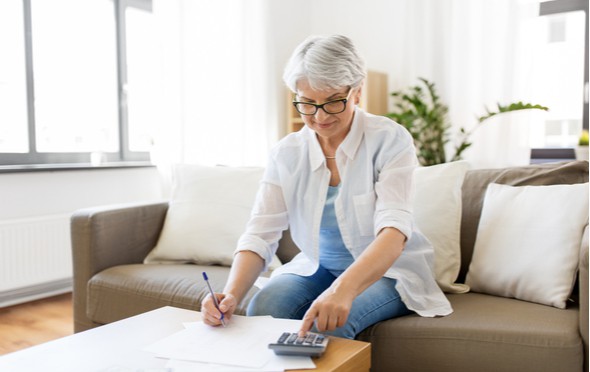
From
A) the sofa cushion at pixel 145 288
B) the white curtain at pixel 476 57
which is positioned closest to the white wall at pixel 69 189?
the sofa cushion at pixel 145 288

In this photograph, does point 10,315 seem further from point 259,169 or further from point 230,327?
point 230,327

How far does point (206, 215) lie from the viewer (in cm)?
217

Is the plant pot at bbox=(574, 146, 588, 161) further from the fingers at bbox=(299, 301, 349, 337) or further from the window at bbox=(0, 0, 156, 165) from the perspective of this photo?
the window at bbox=(0, 0, 156, 165)

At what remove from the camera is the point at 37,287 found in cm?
300

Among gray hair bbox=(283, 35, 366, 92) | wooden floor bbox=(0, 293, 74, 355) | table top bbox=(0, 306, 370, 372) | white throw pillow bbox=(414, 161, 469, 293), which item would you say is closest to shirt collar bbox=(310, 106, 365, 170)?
gray hair bbox=(283, 35, 366, 92)

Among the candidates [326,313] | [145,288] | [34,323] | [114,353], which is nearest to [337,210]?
[326,313]

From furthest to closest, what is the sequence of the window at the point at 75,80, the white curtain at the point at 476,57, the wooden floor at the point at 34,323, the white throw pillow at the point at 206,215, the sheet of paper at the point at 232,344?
the white curtain at the point at 476,57, the window at the point at 75,80, the wooden floor at the point at 34,323, the white throw pillow at the point at 206,215, the sheet of paper at the point at 232,344

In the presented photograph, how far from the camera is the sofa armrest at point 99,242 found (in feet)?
6.53

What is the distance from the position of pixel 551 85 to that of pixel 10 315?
3270mm

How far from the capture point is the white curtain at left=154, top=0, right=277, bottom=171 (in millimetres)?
3379

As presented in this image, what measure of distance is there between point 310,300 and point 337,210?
0.76ft

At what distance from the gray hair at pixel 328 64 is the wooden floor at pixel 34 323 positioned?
1737 mm

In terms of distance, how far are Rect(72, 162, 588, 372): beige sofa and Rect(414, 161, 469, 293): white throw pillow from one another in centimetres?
8

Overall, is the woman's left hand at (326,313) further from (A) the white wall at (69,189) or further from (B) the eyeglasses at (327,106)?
(A) the white wall at (69,189)
